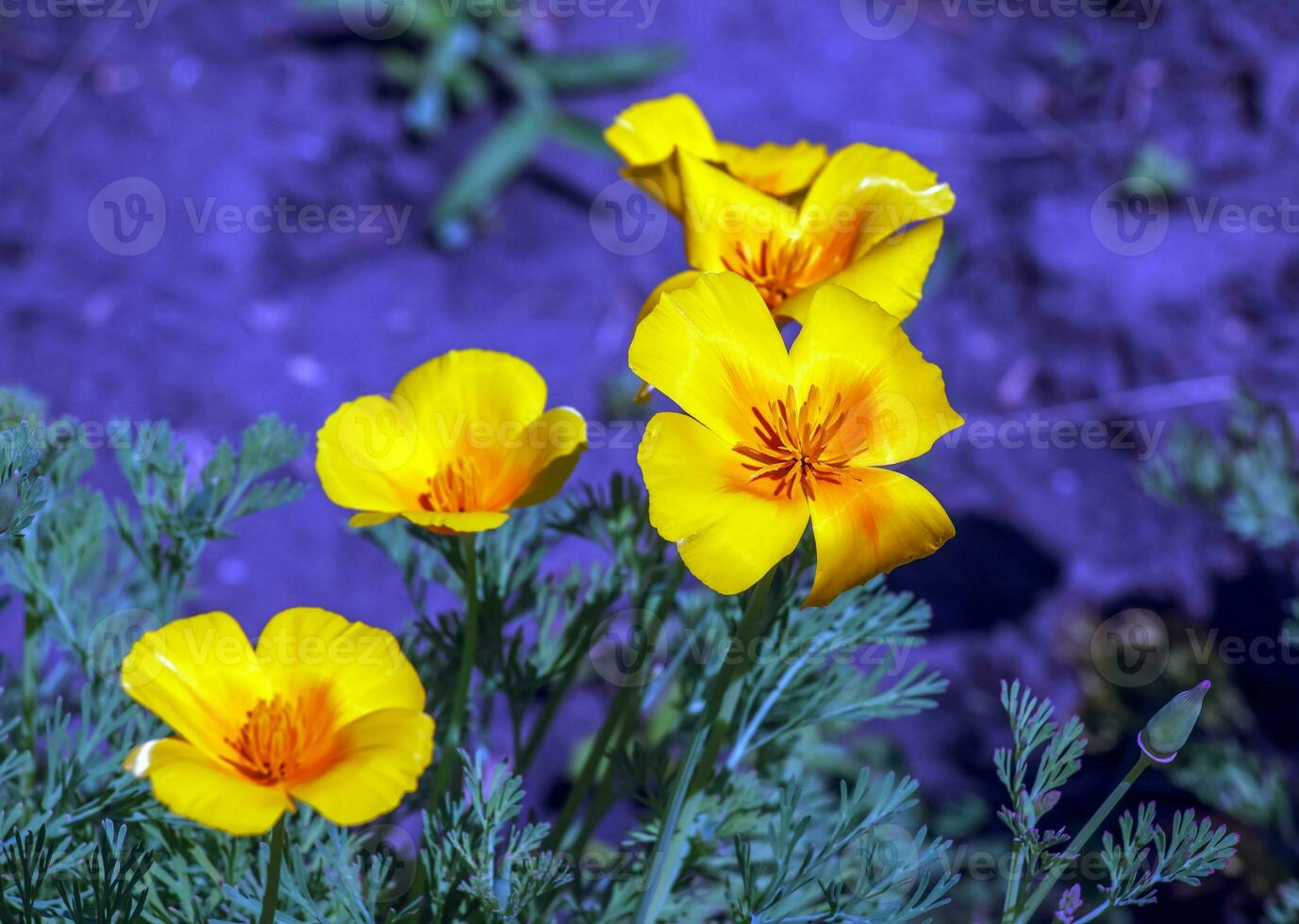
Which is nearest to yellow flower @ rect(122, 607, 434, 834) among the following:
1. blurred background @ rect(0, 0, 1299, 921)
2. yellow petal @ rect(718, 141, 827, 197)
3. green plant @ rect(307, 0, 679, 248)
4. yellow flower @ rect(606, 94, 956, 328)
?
yellow flower @ rect(606, 94, 956, 328)

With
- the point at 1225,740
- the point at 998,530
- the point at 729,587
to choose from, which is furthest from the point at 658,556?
the point at 998,530

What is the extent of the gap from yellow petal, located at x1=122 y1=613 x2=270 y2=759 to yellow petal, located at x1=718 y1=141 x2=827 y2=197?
59 centimetres

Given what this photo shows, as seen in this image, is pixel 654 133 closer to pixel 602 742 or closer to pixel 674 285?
pixel 674 285

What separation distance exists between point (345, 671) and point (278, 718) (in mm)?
52

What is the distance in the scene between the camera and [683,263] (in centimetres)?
264

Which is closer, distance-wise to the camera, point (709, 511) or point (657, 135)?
point (709, 511)

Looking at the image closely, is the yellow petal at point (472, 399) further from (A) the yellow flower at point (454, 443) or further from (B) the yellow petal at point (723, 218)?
(B) the yellow petal at point (723, 218)

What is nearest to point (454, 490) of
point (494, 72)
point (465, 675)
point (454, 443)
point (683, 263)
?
point (454, 443)

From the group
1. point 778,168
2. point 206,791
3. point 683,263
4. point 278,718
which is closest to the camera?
point 206,791

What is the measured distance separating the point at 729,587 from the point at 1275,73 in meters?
2.76

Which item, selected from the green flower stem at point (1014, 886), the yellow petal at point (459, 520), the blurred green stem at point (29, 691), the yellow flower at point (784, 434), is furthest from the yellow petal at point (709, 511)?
the blurred green stem at point (29, 691)

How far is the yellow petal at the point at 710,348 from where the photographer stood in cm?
81

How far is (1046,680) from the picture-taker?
2.06 meters

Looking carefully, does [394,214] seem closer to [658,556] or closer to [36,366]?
[36,366]
